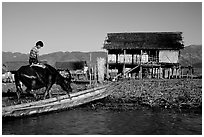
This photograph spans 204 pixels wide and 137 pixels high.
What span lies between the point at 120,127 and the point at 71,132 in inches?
74.5

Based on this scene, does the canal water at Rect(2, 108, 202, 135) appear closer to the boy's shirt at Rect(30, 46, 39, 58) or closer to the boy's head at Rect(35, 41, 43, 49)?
the boy's shirt at Rect(30, 46, 39, 58)

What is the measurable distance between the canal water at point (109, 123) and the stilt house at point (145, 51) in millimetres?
20668

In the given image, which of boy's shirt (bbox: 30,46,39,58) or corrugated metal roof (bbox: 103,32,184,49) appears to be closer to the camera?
boy's shirt (bbox: 30,46,39,58)

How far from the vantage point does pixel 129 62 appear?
33781mm

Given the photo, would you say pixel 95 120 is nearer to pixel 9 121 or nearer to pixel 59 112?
pixel 59 112

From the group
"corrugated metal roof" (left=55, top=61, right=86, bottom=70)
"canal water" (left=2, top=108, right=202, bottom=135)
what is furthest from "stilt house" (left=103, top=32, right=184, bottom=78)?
"canal water" (left=2, top=108, right=202, bottom=135)

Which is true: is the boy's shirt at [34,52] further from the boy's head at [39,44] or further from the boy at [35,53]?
the boy's head at [39,44]

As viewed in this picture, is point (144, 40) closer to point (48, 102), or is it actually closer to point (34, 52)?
point (34, 52)

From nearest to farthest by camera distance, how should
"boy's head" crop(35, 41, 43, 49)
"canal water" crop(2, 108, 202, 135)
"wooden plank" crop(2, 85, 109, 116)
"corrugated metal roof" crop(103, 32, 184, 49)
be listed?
"canal water" crop(2, 108, 202, 135) → "wooden plank" crop(2, 85, 109, 116) → "boy's head" crop(35, 41, 43, 49) → "corrugated metal roof" crop(103, 32, 184, 49)

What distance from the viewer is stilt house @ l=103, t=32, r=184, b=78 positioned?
108 feet

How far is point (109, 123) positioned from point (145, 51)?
81.3 feet

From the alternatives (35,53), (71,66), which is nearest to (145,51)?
(71,66)

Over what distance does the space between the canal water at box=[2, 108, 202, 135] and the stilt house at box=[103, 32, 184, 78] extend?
20668mm

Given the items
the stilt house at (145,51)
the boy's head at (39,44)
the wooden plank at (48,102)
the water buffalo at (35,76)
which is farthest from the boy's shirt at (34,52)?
the stilt house at (145,51)
